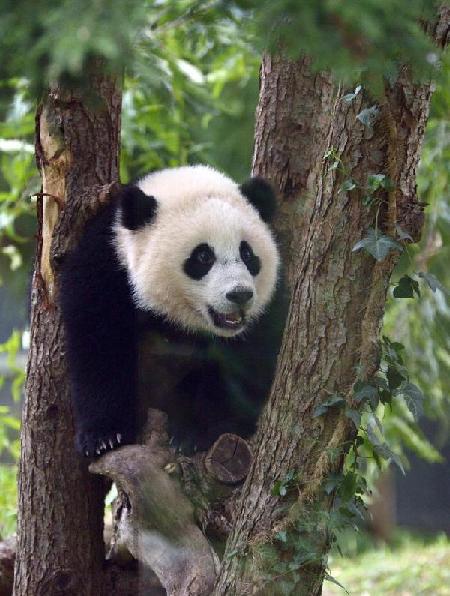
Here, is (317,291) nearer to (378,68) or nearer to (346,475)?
(346,475)

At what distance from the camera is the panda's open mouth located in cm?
314

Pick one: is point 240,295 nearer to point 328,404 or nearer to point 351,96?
point 328,404

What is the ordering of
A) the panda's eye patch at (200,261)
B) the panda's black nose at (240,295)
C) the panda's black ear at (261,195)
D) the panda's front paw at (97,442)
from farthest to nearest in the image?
the panda's black ear at (261,195) → the panda's eye patch at (200,261) → the panda's front paw at (97,442) → the panda's black nose at (240,295)

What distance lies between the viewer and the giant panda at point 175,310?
3125mm

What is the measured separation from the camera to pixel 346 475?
2.26 m

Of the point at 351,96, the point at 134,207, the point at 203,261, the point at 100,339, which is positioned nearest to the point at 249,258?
the point at 203,261

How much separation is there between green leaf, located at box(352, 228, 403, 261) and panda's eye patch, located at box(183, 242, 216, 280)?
1.06m

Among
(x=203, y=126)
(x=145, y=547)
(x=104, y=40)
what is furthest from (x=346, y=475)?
(x=203, y=126)

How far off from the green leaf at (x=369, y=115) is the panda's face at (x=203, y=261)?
1003 millimetres

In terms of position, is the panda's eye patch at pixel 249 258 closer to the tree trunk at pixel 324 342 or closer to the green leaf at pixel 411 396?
the tree trunk at pixel 324 342

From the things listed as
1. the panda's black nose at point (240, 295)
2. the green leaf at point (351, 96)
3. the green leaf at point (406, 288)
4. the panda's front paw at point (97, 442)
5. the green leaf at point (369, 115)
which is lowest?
the panda's front paw at point (97, 442)

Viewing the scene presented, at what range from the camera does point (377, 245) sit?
2123mm

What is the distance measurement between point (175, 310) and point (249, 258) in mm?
378

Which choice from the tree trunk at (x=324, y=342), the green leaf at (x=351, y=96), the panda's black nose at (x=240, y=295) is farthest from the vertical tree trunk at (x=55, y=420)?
the green leaf at (x=351, y=96)
